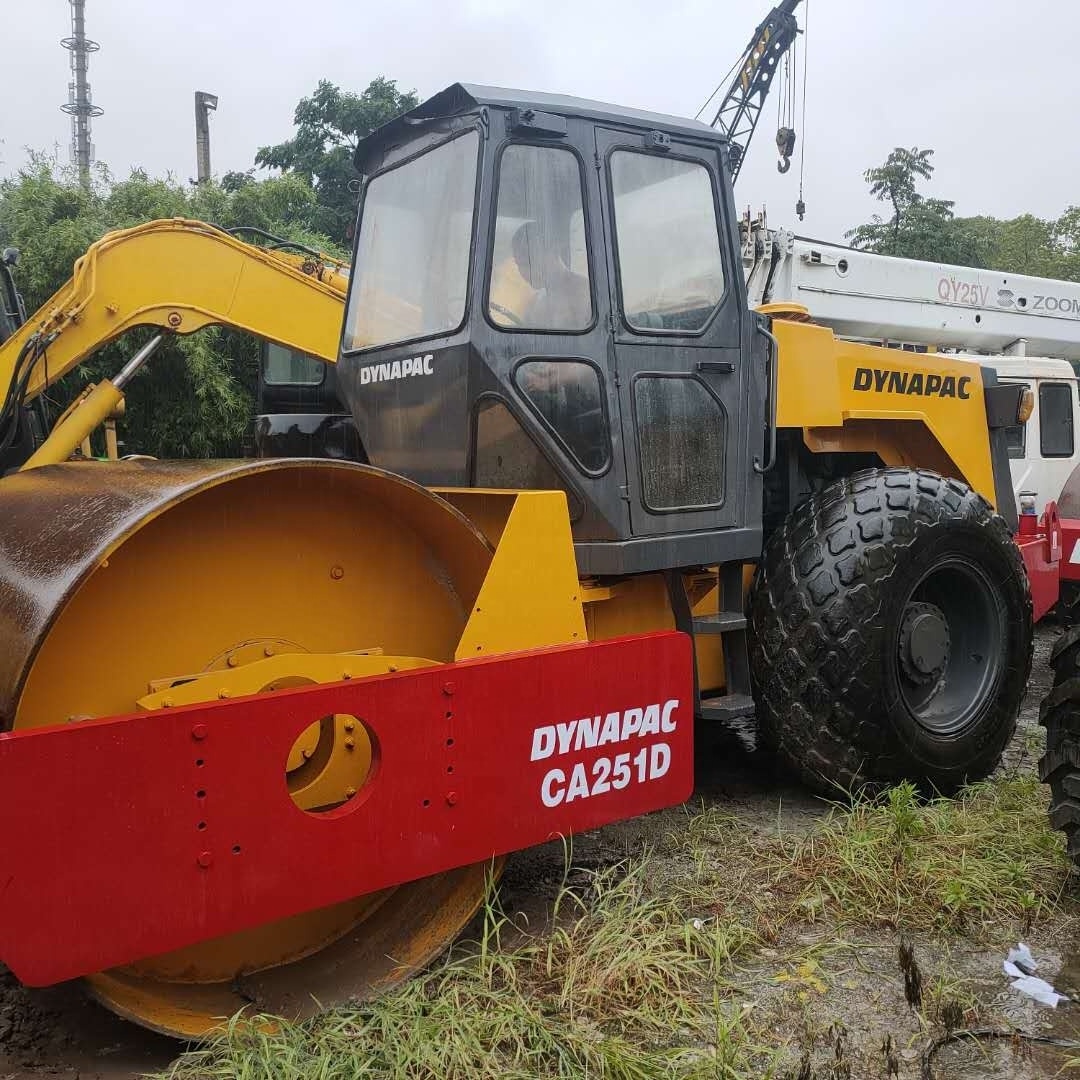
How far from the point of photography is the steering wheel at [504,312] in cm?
315

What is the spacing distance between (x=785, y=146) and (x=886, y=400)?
12.4 m

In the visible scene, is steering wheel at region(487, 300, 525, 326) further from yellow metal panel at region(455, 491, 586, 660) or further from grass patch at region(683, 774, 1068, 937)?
grass patch at region(683, 774, 1068, 937)

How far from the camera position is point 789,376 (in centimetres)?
383


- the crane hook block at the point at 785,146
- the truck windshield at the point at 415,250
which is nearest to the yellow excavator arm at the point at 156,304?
the truck windshield at the point at 415,250

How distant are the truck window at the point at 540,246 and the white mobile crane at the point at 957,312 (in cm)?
480

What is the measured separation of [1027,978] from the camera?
8.97ft

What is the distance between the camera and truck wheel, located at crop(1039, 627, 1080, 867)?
3.14m

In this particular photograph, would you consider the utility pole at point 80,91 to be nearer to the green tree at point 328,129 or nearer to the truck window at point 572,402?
the green tree at point 328,129

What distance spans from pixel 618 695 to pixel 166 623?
3.88 ft

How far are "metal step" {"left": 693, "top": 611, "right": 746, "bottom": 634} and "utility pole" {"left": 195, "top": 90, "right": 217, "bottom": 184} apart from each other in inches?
606

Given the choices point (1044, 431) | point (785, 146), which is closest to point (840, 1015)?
point (1044, 431)

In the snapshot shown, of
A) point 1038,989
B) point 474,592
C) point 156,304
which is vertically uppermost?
point 156,304

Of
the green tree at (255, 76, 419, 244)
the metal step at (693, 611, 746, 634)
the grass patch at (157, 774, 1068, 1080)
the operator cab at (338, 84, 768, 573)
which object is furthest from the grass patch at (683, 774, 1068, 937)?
the green tree at (255, 76, 419, 244)

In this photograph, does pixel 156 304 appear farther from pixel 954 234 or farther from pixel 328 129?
pixel 954 234
